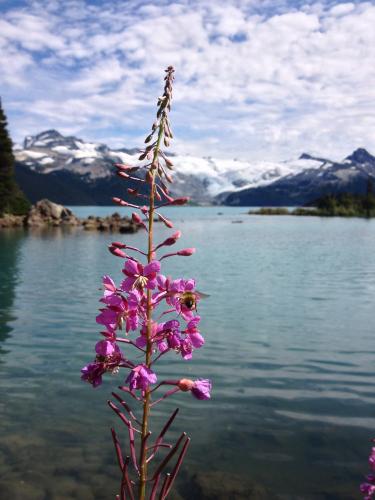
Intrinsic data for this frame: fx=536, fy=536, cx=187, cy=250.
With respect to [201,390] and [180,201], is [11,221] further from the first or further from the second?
[201,390]

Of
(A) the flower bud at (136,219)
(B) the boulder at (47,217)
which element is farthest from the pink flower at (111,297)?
(B) the boulder at (47,217)

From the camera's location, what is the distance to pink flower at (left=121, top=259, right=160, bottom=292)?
11.2ft

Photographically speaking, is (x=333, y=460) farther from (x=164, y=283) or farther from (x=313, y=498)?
(x=164, y=283)

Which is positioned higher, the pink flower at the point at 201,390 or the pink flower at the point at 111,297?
the pink flower at the point at 111,297

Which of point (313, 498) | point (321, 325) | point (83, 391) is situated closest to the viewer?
point (313, 498)

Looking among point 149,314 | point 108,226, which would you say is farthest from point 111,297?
point 108,226

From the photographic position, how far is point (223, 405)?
12117 millimetres

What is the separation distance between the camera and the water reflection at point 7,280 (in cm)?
2017

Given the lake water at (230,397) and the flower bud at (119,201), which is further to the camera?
the lake water at (230,397)

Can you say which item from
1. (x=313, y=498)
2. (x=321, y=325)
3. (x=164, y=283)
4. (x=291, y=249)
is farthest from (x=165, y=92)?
(x=291, y=249)

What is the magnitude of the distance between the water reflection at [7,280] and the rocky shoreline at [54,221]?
26056 mm

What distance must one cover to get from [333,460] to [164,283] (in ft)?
23.7

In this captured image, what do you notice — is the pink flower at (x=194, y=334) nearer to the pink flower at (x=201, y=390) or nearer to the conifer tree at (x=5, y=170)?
the pink flower at (x=201, y=390)

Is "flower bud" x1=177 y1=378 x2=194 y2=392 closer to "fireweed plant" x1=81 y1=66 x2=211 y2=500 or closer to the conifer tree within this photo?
"fireweed plant" x1=81 y1=66 x2=211 y2=500
